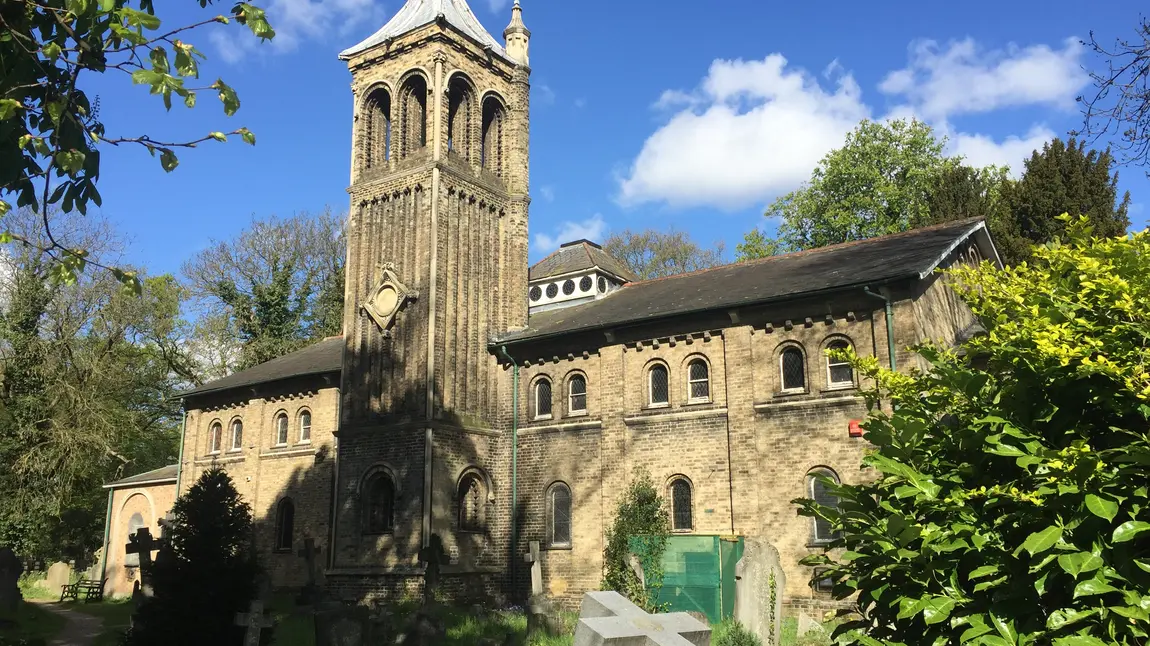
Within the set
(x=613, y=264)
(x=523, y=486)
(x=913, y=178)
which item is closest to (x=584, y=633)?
(x=523, y=486)

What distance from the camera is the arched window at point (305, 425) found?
29528 mm

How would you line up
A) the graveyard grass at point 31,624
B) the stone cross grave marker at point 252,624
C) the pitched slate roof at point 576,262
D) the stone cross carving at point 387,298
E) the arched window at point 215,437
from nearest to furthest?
the stone cross grave marker at point 252,624, the graveyard grass at point 31,624, the stone cross carving at point 387,298, the pitched slate roof at point 576,262, the arched window at point 215,437

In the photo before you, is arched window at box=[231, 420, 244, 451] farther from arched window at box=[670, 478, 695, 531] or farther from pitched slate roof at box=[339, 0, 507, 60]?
arched window at box=[670, 478, 695, 531]

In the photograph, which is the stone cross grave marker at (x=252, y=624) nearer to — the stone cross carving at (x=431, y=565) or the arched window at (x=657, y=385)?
the stone cross carving at (x=431, y=565)

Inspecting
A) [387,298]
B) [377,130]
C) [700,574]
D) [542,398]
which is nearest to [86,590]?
[387,298]

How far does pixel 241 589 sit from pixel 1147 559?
1457cm

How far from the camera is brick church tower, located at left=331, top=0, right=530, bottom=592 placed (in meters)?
24.3

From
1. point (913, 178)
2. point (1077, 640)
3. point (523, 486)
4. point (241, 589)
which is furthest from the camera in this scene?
point (913, 178)

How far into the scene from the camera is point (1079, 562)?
4648 millimetres

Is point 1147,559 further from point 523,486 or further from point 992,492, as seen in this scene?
point 523,486

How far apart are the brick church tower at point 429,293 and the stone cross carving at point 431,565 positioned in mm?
446

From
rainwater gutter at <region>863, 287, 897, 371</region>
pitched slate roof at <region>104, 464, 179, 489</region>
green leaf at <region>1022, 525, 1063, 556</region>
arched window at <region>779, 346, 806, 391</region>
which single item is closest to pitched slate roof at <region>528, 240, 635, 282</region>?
arched window at <region>779, 346, 806, 391</region>

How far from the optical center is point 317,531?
2812 cm

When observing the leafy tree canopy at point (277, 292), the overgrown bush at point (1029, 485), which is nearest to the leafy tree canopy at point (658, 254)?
the leafy tree canopy at point (277, 292)
